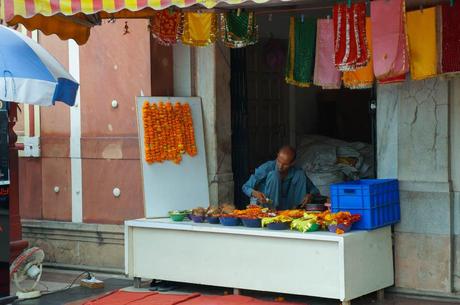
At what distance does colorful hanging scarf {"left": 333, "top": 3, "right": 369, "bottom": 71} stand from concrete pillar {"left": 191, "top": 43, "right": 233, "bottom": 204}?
2122 millimetres

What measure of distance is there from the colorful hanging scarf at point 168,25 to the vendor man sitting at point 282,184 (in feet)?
→ 5.70

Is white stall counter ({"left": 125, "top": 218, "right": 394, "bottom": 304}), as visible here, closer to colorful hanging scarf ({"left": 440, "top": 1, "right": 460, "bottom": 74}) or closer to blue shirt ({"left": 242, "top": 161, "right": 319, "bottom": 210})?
blue shirt ({"left": 242, "top": 161, "right": 319, "bottom": 210})

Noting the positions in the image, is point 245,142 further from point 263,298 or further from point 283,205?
point 263,298

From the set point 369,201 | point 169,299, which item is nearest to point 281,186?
point 369,201

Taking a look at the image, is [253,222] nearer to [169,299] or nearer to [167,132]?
[169,299]

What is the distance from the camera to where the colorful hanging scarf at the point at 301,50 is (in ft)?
30.2

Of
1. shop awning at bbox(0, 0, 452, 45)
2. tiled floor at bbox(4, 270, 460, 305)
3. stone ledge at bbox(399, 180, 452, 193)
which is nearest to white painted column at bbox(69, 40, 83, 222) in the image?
tiled floor at bbox(4, 270, 460, 305)

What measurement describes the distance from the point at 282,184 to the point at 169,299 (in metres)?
1.82

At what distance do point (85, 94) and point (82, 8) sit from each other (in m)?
2.83

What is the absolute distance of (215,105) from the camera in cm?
1027

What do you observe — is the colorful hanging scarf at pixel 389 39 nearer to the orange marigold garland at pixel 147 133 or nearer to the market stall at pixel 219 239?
the market stall at pixel 219 239

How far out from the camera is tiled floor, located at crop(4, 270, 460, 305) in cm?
897

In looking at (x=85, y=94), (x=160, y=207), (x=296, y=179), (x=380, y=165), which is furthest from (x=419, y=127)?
(x=85, y=94)

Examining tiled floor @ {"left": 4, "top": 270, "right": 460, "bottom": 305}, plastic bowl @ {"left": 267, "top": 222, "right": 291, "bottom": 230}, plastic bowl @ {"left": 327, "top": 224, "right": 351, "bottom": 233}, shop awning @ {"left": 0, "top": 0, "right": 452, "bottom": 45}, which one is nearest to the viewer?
shop awning @ {"left": 0, "top": 0, "right": 452, "bottom": 45}
